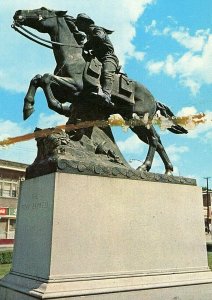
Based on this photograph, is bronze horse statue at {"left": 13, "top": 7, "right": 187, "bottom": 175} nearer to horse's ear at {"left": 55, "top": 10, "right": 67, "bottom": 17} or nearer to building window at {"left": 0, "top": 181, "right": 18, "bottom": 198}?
horse's ear at {"left": 55, "top": 10, "right": 67, "bottom": 17}

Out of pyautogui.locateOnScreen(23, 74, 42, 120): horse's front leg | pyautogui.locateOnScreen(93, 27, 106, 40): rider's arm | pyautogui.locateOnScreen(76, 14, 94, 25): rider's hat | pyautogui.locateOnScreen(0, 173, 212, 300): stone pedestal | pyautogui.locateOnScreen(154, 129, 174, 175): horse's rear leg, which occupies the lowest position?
pyautogui.locateOnScreen(0, 173, 212, 300): stone pedestal

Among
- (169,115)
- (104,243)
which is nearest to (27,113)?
(104,243)

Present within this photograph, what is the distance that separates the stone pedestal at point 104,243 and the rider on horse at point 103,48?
206 centimetres

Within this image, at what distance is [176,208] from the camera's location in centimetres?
761

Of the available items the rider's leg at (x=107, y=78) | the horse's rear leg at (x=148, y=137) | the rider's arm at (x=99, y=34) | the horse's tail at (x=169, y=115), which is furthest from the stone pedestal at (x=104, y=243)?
the rider's arm at (x=99, y=34)

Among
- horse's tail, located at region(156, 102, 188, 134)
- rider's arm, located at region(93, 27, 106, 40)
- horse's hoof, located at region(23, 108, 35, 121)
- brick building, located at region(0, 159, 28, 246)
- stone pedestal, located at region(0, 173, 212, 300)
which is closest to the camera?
stone pedestal, located at region(0, 173, 212, 300)

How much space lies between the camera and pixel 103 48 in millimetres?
8258

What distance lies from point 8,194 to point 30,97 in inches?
1443

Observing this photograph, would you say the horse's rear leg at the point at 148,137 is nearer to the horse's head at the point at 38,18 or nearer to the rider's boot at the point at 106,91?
the rider's boot at the point at 106,91

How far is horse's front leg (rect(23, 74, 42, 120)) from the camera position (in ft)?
23.9

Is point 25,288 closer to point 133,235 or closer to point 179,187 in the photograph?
point 133,235

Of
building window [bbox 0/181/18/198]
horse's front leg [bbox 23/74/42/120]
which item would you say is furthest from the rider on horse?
building window [bbox 0/181/18/198]

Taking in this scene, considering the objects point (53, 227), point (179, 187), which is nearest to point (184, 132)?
point (179, 187)

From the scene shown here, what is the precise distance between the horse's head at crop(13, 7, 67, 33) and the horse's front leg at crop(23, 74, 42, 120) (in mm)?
1217
